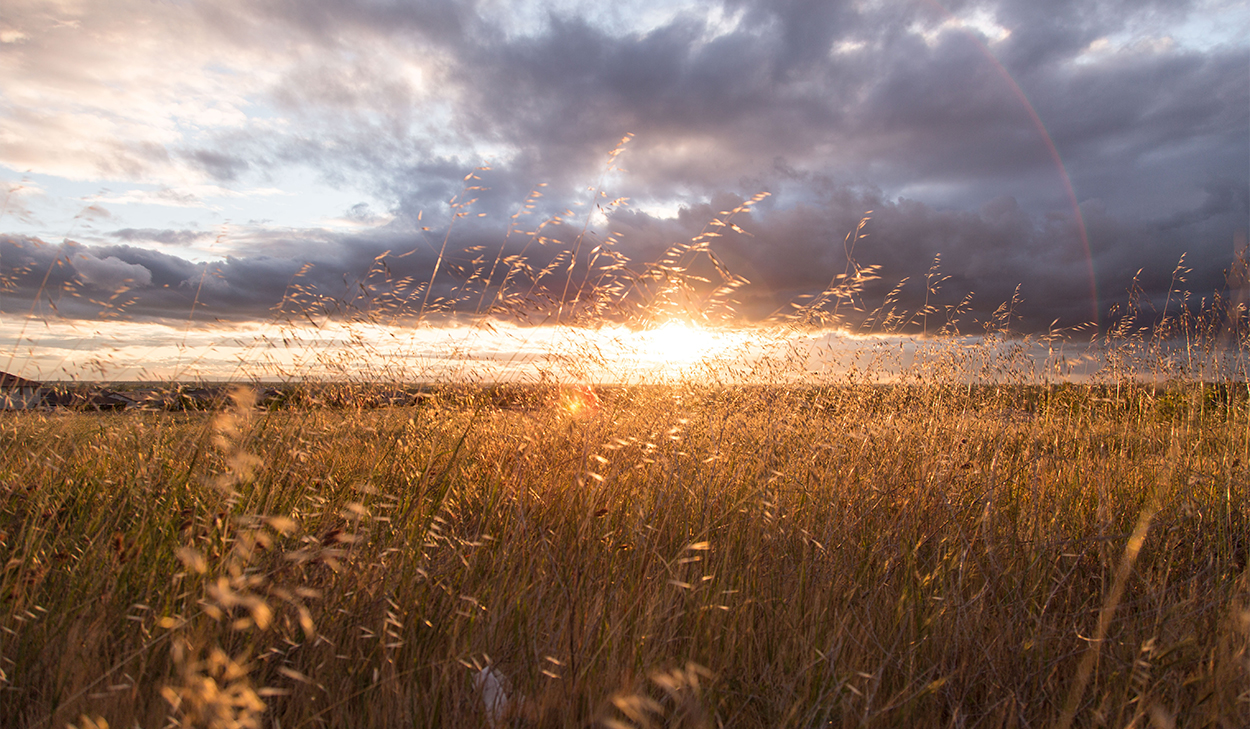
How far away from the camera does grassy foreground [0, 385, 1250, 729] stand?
1482mm

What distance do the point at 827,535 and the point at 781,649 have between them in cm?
73

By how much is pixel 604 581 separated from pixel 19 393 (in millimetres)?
3466

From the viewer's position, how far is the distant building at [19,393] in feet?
9.25

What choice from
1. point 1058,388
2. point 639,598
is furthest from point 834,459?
point 1058,388

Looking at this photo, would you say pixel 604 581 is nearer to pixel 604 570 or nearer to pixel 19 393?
pixel 604 570

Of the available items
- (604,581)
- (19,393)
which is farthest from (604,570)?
(19,393)

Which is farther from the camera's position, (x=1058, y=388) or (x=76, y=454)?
(x=1058, y=388)

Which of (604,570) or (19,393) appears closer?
(604,570)

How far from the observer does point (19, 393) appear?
313 centimetres

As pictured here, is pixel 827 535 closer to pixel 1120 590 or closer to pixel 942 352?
pixel 1120 590

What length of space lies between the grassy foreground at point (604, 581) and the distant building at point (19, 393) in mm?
191

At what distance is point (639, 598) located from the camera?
5.90 feet

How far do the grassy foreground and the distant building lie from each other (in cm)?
19

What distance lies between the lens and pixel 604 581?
1996 mm
